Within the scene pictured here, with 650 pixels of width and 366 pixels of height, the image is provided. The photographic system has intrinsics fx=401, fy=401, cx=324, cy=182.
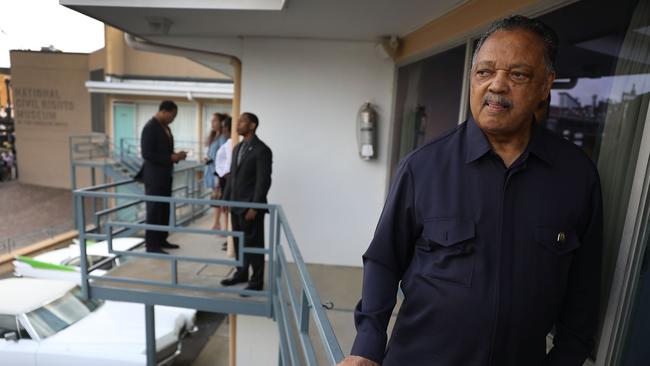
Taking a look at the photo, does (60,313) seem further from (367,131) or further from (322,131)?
(367,131)

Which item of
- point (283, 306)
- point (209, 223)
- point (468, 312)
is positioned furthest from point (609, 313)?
point (209, 223)

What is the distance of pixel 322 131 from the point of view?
172 inches

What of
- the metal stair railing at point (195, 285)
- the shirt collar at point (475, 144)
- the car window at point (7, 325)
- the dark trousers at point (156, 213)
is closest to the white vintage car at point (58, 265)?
the car window at point (7, 325)

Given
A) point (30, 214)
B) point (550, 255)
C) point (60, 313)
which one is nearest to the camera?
point (550, 255)

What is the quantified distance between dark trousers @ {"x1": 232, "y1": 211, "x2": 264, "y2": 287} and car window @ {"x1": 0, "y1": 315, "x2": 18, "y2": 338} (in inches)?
169

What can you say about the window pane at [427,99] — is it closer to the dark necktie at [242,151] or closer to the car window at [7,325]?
the dark necktie at [242,151]

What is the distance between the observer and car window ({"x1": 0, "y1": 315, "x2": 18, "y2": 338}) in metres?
5.82

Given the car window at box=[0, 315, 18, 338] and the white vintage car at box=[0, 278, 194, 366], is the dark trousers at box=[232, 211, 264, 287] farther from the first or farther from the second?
the car window at box=[0, 315, 18, 338]

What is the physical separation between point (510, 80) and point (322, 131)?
337cm

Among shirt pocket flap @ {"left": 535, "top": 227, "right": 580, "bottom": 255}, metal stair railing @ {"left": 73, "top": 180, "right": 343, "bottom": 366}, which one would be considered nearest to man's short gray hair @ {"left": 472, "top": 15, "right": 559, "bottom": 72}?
shirt pocket flap @ {"left": 535, "top": 227, "right": 580, "bottom": 255}

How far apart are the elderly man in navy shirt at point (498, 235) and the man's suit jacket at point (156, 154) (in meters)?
3.54

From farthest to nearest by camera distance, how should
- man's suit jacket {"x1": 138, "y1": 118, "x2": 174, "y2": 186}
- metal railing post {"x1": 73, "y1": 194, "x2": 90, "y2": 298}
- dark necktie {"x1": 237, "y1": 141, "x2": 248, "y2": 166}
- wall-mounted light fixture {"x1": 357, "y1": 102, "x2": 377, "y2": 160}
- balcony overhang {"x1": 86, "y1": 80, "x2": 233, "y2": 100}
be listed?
balcony overhang {"x1": 86, "y1": 80, "x2": 233, "y2": 100}, wall-mounted light fixture {"x1": 357, "y1": 102, "x2": 377, "y2": 160}, man's suit jacket {"x1": 138, "y1": 118, "x2": 174, "y2": 186}, metal railing post {"x1": 73, "y1": 194, "x2": 90, "y2": 298}, dark necktie {"x1": 237, "y1": 141, "x2": 248, "y2": 166}

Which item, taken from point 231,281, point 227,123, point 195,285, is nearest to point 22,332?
point 195,285

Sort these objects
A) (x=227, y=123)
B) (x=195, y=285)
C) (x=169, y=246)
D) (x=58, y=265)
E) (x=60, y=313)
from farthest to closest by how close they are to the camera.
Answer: (x=58, y=265) → (x=60, y=313) → (x=227, y=123) → (x=169, y=246) → (x=195, y=285)
